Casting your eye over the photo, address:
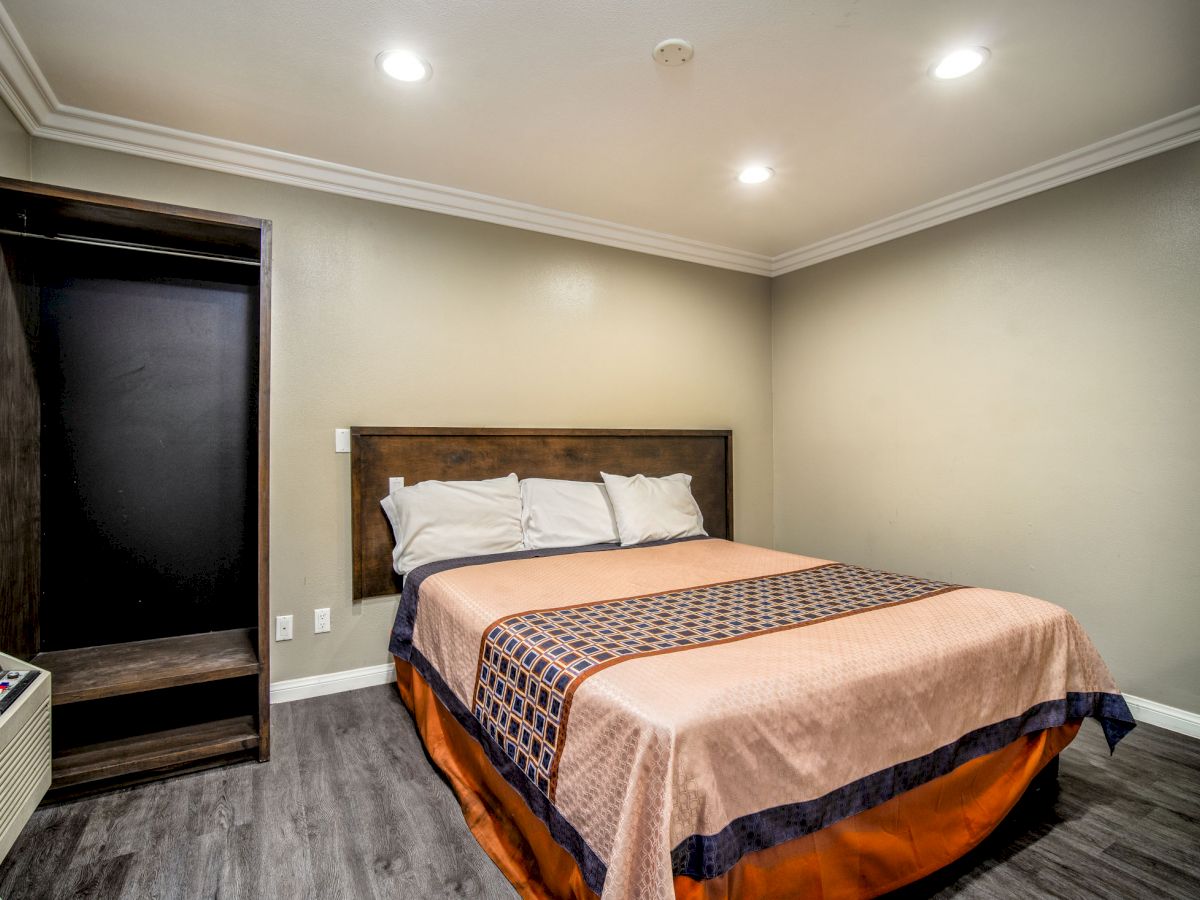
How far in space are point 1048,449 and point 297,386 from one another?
3455 mm

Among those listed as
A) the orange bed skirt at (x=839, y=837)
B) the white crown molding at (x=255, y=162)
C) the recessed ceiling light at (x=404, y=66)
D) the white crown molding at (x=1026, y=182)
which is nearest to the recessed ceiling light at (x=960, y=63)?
the white crown molding at (x=1026, y=182)

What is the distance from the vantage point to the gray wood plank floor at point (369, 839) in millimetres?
1629

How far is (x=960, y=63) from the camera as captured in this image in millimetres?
2033

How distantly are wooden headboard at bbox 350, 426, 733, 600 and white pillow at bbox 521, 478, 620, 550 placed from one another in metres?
0.19

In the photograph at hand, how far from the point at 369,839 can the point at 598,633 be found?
36.9 inches

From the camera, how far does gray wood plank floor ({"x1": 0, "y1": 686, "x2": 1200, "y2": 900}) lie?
5.34ft

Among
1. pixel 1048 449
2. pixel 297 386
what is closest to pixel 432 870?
pixel 297 386

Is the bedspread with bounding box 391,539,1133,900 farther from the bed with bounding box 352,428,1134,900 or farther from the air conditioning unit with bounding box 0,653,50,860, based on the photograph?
the air conditioning unit with bounding box 0,653,50,860

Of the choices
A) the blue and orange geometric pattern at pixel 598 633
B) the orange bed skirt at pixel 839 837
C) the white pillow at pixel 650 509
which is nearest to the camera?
the orange bed skirt at pixel 839 837

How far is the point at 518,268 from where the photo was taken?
11.0 feet

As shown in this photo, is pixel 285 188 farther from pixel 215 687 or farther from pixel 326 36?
pixel 215 687

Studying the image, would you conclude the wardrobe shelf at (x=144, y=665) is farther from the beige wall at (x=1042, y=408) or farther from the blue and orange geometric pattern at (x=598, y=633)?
the beige wall at (x=1042, y=408)

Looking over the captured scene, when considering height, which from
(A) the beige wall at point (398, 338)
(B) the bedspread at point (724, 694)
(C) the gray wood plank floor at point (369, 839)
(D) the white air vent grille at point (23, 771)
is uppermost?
(A) the beige wall at point (398, 338)

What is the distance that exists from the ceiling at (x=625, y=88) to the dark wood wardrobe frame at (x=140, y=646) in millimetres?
457
